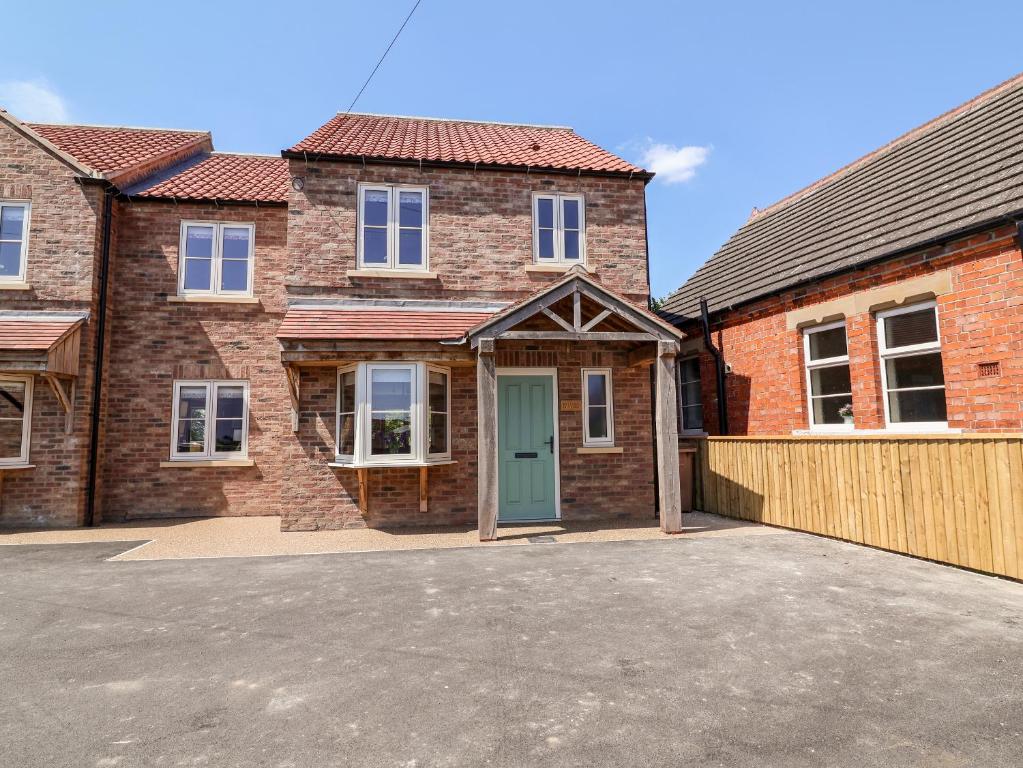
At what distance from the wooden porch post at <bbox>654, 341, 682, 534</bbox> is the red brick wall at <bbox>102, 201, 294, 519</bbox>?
22.7ft

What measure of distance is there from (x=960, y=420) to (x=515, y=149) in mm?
8688

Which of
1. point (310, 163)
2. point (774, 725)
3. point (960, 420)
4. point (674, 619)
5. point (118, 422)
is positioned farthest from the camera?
point (118, 422)

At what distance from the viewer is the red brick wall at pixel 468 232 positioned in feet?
30.8

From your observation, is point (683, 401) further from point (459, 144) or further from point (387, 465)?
point (387, 465)

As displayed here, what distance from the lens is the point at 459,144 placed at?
11000 millimetres

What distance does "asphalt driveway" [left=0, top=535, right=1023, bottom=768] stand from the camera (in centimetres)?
272

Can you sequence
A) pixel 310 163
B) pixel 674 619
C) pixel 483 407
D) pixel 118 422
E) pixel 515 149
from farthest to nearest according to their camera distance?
pixel 515 149 → pixel 118 422 → pixel 310 163 → pixel 483 407 → pixel 674 619

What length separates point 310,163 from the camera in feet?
31.0

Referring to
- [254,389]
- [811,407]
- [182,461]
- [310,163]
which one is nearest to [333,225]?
[310,163]

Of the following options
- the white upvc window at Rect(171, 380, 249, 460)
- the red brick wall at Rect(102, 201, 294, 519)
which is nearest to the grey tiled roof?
the red brick wall at Rect(102, 201, 294, 519)

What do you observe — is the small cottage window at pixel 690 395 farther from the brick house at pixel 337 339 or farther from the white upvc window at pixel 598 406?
the white upvc window at pixel 598 406

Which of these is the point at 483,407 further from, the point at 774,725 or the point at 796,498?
the point at 774,725

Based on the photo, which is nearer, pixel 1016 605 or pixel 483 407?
pixel 1016 605

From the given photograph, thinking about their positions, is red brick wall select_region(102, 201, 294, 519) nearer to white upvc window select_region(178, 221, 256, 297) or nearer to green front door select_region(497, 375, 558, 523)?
white upvc window select_region(178, 221, 256, 297)
